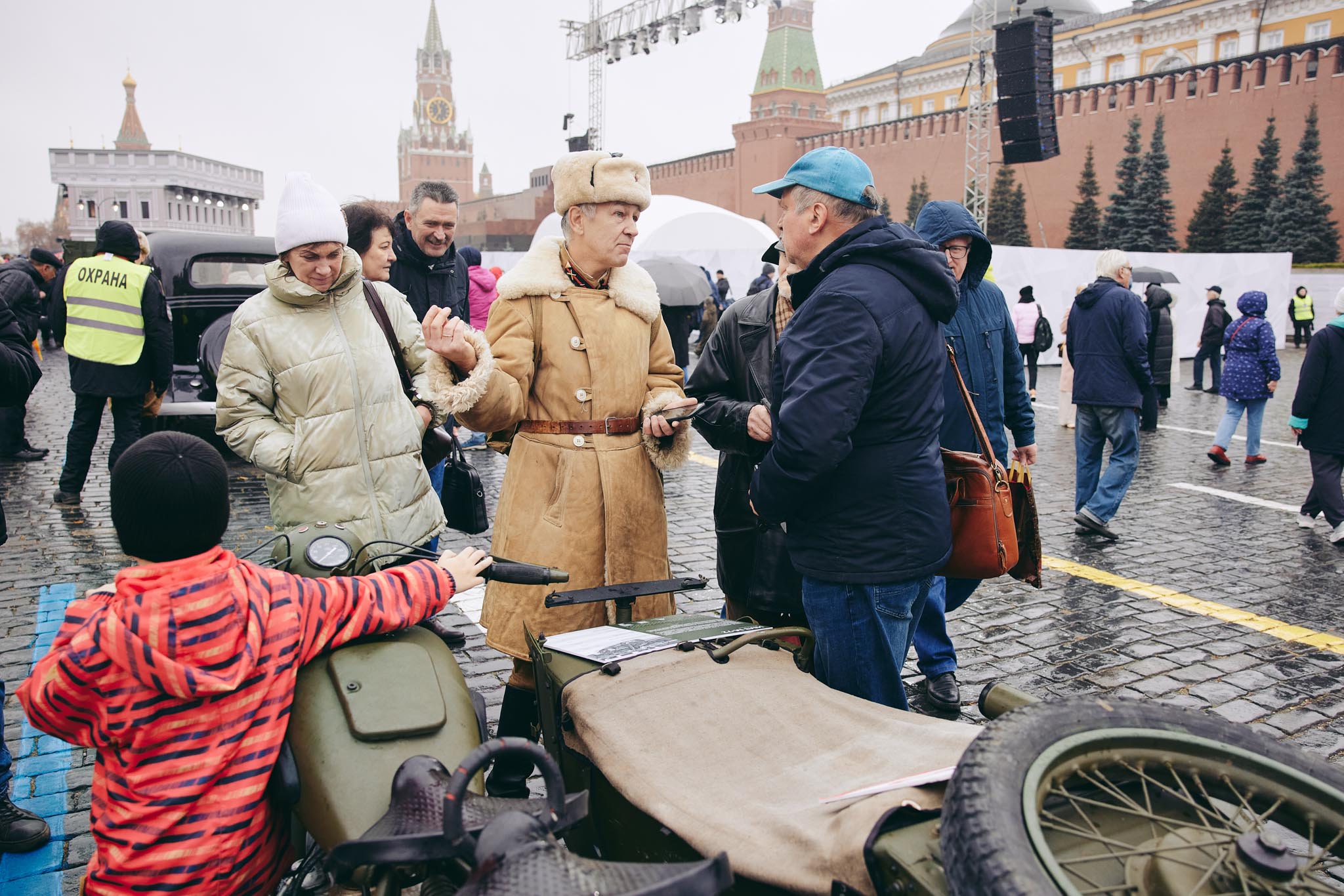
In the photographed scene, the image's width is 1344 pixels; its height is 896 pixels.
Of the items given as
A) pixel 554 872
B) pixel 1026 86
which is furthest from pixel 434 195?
pixel 1026 86

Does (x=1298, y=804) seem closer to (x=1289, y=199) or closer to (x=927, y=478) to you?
(x=927, y=478)

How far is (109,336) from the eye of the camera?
21.8ft

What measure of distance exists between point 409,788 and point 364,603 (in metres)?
0.44

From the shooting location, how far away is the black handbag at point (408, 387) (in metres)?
3.42

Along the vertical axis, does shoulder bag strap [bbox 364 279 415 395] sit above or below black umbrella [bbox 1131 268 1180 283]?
below

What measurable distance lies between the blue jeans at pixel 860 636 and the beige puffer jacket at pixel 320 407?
137cm

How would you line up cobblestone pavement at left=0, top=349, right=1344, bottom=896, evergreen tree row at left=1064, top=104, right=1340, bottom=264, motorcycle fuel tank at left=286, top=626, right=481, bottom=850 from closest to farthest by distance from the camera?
motorcycle fuel tank at left=286, top=626, right=481, bottom=850, cobblestone pavement at left=0, top=349, right=1344, bottom=896, evergreen tree row at left=1064, top=104, right=1340, bottom=264

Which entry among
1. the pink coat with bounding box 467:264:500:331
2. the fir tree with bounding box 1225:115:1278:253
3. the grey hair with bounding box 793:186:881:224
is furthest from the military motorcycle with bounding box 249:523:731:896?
the fir tree with bounding box 1225:115:1278:253

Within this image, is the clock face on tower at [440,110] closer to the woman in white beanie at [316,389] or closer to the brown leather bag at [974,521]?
the woman in white beanie at [316,389]

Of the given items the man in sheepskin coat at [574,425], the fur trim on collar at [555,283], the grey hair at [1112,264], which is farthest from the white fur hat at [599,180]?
the grey hair at [1112,264]

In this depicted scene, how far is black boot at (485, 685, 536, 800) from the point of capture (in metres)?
2.74

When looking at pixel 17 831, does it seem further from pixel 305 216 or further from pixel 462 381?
pixel 305 216

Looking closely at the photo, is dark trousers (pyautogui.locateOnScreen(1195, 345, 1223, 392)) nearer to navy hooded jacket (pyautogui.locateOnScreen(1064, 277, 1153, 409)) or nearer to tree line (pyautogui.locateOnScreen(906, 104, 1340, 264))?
navy hooded jacket (pyautogui.locateOnScreen(1064, 277, 1153, 409))

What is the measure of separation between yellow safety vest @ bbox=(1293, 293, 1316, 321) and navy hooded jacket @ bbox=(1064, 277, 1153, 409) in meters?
21.4
